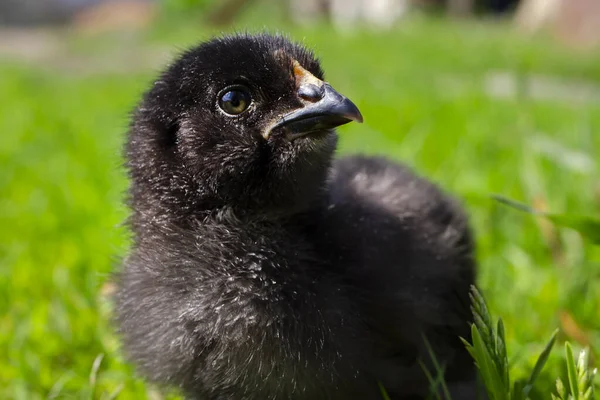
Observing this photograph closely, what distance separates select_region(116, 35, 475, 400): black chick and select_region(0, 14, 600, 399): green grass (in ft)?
0.83

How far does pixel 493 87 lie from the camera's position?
6.89 m

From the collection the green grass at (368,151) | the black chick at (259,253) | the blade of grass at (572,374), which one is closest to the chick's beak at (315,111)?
the black chick at (259,253)

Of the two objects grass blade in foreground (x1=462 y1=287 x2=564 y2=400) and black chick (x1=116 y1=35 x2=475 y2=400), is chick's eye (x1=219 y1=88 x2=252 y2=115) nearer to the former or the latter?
black chick (x1=116 y1=35 x2=475 y2=400)

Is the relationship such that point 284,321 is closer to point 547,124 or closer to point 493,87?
point 547,124

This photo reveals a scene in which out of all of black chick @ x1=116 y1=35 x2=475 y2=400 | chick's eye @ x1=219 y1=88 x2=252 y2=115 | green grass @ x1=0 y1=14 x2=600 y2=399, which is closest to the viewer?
black chick @ x1=116 y1=35 x2=475 y2=400

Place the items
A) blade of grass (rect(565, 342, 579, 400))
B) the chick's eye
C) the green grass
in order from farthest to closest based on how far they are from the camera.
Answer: the green grass → the chick's eye → blade of grass (rect(565, 342, 579, 400))

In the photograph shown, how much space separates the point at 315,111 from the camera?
158 centimetres

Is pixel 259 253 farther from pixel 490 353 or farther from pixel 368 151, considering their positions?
pixel 368 151

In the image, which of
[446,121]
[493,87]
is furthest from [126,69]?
[446,121]

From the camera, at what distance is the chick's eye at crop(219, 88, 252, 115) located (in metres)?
1.64

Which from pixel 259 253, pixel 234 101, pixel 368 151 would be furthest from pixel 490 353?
pixel 368 151

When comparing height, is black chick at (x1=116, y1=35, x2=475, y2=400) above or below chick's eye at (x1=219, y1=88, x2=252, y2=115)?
below

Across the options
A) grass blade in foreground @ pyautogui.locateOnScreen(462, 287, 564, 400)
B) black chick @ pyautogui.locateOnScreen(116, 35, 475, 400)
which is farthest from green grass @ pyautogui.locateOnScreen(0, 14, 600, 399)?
grass blade in foreground @ pyautogui.locateOnScreen(462, 287, 564, 400)

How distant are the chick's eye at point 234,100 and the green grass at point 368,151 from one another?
0.39 m
